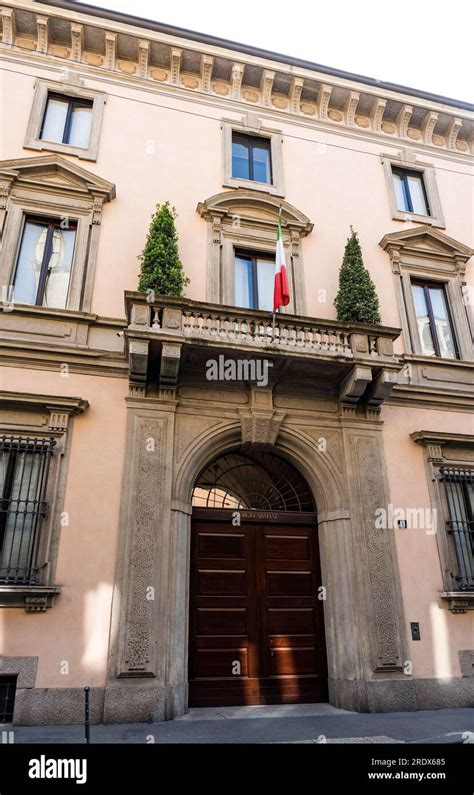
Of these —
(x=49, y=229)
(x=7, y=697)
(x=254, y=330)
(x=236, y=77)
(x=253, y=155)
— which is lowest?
(x=7, y=697)

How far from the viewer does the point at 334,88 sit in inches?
536

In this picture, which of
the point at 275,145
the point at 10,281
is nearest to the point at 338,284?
the point at 275,145

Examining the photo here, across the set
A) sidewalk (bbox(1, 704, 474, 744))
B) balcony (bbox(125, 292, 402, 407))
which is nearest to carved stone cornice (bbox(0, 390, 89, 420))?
balcony (bbox(125, 292, 402, 407))

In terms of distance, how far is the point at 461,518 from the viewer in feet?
33.0

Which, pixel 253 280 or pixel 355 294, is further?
pixel 253 280

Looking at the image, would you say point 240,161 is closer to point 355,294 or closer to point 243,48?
point 243,48

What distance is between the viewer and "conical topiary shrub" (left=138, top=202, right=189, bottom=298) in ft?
31.3

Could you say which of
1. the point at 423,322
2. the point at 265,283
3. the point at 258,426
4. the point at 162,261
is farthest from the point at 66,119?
the point at 423,322

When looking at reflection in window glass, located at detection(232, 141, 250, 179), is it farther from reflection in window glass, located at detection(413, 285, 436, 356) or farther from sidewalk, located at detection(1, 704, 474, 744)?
sidewalk, located at detection(1, 704, 474, 744)

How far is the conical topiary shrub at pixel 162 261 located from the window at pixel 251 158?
328 cm

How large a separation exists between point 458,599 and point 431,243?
8.19 metres

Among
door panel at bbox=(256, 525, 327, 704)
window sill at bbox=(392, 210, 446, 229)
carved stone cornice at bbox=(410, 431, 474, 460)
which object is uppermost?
window sill at bbox=(392, 210, 446, 229)

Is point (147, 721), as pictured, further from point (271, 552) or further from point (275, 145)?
point (275, 145)

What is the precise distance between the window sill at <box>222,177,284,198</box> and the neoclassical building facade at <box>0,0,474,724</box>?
0.07 meters
